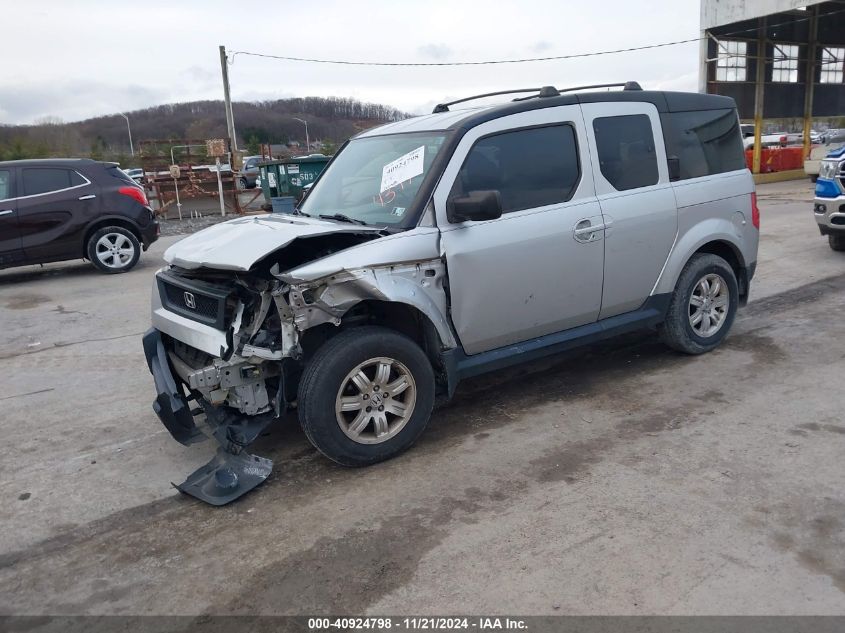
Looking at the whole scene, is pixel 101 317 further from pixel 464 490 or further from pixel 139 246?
pixel 464 490

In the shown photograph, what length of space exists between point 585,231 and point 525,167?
58 centimetres

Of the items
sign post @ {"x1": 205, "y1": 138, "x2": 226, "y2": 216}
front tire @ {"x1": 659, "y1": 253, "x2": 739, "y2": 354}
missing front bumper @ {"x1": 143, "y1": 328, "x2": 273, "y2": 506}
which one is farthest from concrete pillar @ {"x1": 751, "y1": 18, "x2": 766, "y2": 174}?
missing front bumper @ {"x1": 143, "y1": 328, "x2": 273, "y2": 506}

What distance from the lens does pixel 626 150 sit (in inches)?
192

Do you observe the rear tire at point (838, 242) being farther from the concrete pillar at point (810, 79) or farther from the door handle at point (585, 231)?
the concrete pillar at point (810, 79)

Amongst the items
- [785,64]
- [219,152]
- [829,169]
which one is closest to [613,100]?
[829,169]

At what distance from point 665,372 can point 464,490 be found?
7.67ft

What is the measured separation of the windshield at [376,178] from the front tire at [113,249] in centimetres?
633

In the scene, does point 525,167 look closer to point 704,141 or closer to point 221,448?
point 704,141

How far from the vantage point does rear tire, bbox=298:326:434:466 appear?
144 inches

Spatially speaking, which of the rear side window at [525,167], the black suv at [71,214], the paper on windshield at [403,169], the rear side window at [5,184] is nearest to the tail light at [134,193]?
the black suv at [71,214]

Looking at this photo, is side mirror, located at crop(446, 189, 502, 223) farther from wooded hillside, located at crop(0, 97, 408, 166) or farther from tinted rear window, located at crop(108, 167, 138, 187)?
wooded hillside, located at crop(0, 97, 408, 166)

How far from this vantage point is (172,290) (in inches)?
170

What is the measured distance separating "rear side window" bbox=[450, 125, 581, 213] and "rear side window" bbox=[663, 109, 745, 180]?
3.38 ft

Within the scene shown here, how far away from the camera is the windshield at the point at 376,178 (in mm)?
4227
